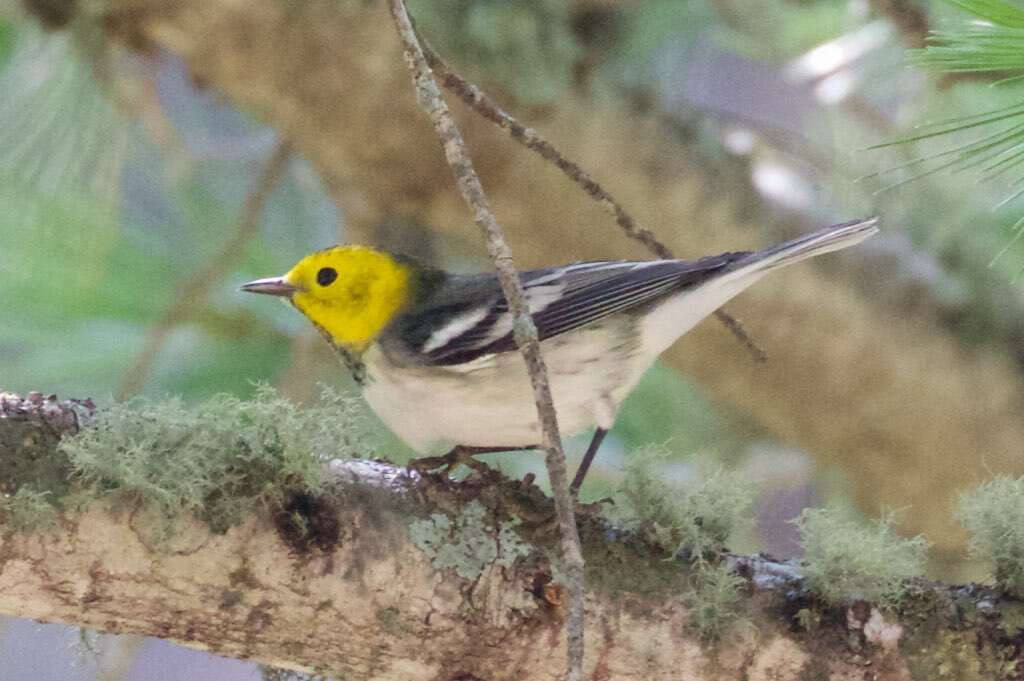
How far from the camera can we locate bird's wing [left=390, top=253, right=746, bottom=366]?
45.9 inches

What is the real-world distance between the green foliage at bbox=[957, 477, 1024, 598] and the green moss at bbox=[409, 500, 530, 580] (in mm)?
396

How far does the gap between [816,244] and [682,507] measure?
0.96 ft

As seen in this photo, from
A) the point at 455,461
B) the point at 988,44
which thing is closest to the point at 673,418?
the point at 455,461

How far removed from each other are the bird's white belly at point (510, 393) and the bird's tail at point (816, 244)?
145mm

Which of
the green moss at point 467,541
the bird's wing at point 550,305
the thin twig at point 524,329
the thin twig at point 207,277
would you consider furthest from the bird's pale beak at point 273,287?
the thin twig at point 207,277

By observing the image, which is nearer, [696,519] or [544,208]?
[696,519]

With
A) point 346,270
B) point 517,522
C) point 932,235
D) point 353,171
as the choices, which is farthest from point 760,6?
point 517,522

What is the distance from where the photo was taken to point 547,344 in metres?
1.16

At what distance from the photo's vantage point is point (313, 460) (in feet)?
3.19

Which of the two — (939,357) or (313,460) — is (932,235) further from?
(313,460)

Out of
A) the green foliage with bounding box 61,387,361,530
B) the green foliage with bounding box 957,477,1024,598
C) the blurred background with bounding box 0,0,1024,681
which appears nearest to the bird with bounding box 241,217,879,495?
the green foliage with bounding box 61,387,361,530

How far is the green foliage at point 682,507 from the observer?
3.37ft

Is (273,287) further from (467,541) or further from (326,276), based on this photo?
(467,541)

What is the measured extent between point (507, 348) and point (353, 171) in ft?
2.95
